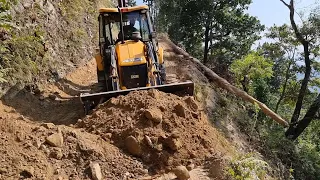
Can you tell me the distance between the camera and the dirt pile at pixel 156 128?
5.68m

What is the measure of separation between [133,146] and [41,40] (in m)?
5.57

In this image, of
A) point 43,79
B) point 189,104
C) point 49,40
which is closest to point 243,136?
point 189,104

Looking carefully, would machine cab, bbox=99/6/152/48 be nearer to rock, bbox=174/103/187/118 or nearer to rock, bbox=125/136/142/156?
rock, bbox=174/103/187/118

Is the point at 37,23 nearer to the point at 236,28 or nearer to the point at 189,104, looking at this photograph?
the point at 189,104

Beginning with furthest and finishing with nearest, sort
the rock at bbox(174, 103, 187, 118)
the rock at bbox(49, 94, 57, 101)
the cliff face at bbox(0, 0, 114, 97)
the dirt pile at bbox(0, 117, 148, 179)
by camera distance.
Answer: the rock at bbox(49, 94, 57, 101)
the cliff face at bbox(0, 0, 114, 97)
the rock at bbox(174, 103, 187, 118)
the dirt pile at bbox(0, 117, 148, 179)

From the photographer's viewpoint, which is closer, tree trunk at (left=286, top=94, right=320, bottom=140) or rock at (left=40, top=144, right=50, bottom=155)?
rock at (left=40, top=144, right=50, bottom=155)

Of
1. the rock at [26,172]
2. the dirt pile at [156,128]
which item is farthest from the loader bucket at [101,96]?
the rock at [26,172]

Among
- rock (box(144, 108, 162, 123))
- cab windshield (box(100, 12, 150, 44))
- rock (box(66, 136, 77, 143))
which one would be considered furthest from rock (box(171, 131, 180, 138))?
cab windshield (box(100, 12, 150, 44))

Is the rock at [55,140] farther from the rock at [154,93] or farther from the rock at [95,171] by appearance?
the rock at [154,93]

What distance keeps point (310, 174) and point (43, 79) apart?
357 inches

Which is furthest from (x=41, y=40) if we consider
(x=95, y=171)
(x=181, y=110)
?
(x=95, y=171)

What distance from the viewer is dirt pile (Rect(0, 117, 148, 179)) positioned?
480cm

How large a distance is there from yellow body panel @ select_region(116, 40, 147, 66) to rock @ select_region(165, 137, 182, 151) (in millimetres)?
2566

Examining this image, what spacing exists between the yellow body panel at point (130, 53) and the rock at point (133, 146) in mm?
2585
